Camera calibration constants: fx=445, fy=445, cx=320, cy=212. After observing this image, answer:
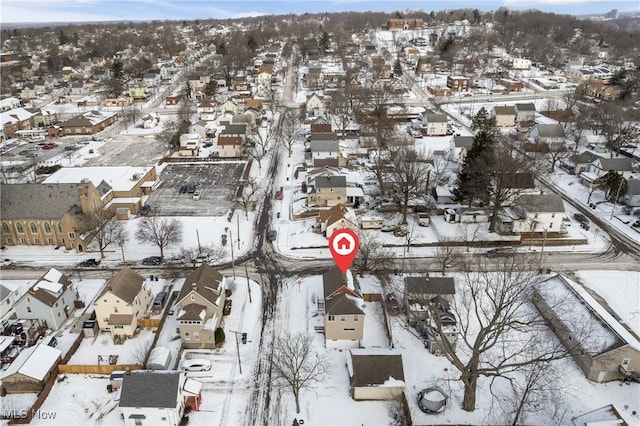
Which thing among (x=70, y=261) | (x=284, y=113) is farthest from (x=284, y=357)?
(x=284, y=113)

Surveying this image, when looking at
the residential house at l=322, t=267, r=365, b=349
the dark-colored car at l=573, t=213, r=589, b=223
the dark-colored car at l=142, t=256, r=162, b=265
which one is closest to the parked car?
the dark-colored car at l=573, t=213, r=589, b=223

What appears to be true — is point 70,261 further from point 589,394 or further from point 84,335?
point 589,394

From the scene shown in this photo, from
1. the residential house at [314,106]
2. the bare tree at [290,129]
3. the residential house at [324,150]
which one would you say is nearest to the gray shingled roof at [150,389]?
the residential house at [324,150]

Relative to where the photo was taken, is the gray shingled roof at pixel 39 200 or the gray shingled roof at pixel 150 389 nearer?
the gray shingled roof at pixel 150 389

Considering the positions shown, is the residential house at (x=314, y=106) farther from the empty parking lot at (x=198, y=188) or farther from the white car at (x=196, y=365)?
the white car at (x=196, y=365)

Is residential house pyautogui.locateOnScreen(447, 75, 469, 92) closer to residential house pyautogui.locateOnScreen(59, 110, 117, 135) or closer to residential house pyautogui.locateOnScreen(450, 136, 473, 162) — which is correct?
residential house pyautogui.locateOnScreen(450, 136, 473, 162)

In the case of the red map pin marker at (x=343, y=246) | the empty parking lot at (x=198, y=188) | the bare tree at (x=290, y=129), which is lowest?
the empty parking lot at (x=198, y=188)
